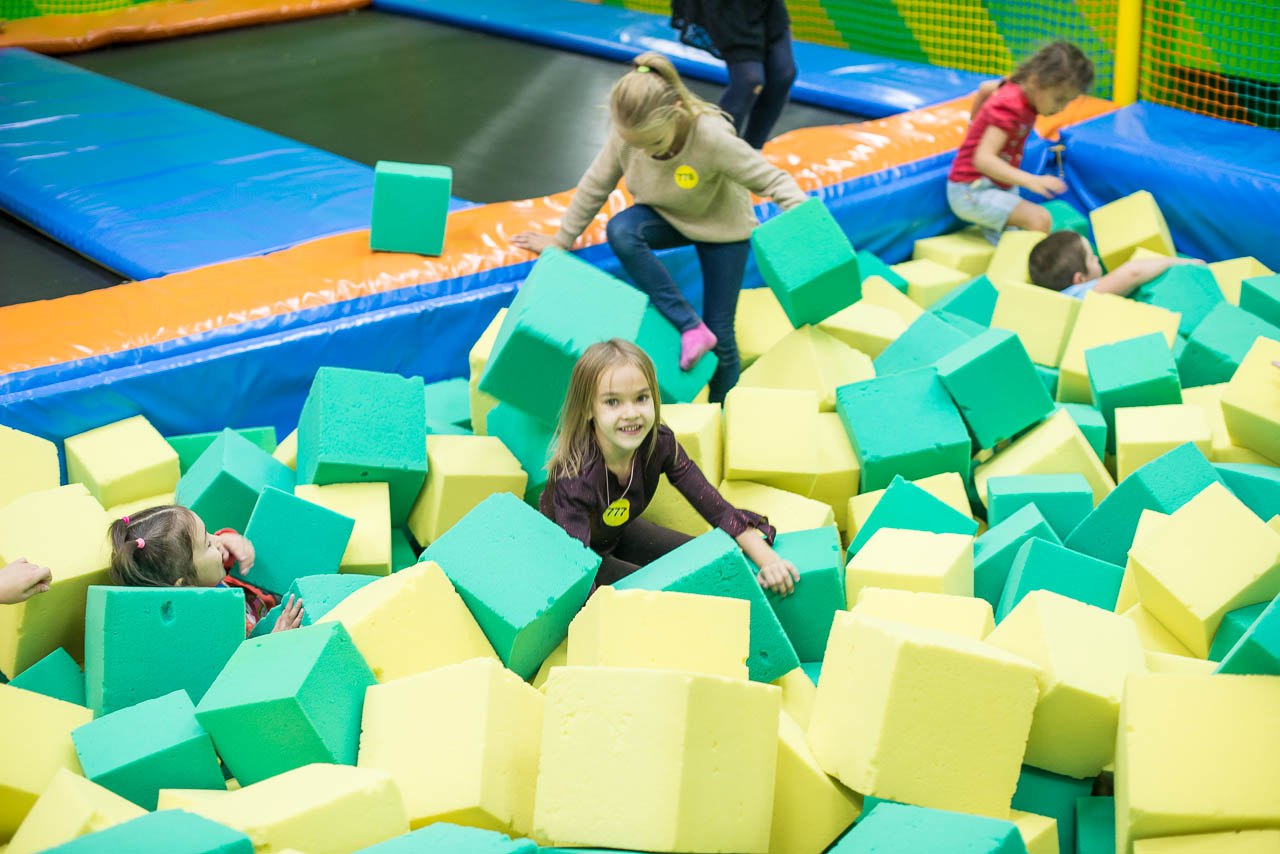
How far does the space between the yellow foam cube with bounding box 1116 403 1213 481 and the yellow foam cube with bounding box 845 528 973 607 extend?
0.70 metres

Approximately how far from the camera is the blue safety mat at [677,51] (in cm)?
520

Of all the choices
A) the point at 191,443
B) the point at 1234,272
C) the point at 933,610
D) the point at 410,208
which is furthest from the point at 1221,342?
the point at 191,443

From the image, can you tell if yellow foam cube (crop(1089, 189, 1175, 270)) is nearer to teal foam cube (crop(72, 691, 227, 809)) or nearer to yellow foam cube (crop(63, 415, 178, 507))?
yellow foam cube (crop(63, 415, 178, 507))

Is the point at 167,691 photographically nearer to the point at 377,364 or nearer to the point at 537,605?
the point at 537,605

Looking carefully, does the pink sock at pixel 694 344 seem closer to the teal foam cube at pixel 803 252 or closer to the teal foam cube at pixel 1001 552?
the teal foam cube at pixel 803 252

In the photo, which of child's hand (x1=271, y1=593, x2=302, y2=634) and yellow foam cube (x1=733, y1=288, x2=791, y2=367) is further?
yellow foam cube (x1=733, y1=288, x2=791, y2=367)

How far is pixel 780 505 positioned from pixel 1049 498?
0.62 m

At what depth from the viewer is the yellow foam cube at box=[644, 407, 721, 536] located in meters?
2.77

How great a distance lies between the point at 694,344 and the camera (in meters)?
3.18

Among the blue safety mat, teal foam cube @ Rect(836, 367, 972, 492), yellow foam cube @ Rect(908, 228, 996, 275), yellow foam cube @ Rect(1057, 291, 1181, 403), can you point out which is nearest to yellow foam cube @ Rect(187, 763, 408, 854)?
teal foam cube @ Rect(836, 367, 972, 492)

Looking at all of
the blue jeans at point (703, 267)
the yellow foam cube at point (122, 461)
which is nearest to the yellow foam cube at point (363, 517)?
the yellow foam cube at point (122, 461)

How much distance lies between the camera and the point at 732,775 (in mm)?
1735

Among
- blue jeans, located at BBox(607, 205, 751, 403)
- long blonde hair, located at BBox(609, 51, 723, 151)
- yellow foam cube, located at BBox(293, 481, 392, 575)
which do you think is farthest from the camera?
blue jeans, located at BBox(607, 205, 751, 403)

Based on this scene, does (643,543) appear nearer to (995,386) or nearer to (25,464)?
(995,386)
